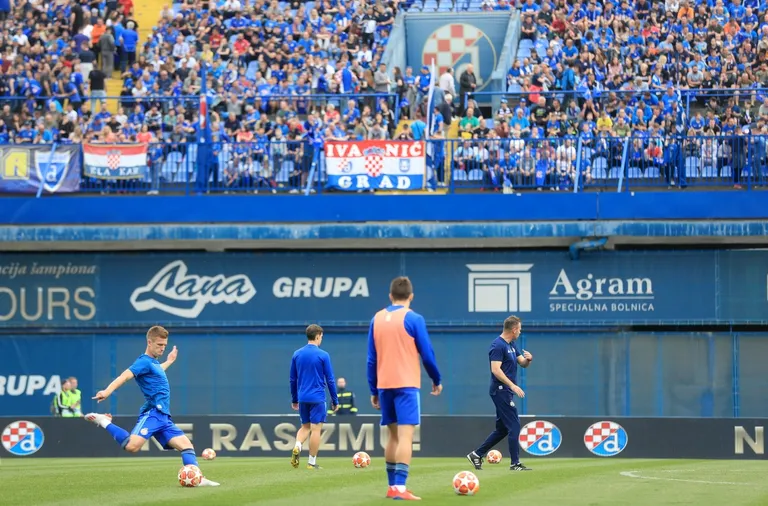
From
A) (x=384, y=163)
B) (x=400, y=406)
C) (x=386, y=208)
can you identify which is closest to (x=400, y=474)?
(x=400, y=406)

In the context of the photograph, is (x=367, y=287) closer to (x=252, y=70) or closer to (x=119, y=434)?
(x=252, y=70)

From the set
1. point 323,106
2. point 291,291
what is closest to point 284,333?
point 291,291

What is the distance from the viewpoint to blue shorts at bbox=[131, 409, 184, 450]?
42.3 feet

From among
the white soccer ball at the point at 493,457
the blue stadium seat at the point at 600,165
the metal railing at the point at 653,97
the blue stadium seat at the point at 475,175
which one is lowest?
the white soccer ball at the point at 493,457

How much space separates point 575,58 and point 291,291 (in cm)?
867

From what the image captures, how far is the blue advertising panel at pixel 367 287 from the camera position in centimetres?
2814

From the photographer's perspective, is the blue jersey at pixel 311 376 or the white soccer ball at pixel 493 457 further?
the white soccer ball at pixel 493 457

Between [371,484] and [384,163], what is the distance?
14.0m

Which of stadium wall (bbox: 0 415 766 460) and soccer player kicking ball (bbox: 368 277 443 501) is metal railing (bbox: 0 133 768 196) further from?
soccer player kicking ball (bbox: 368 277 443 501)

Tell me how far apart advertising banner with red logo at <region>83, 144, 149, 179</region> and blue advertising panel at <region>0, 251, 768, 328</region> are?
83.8 inches

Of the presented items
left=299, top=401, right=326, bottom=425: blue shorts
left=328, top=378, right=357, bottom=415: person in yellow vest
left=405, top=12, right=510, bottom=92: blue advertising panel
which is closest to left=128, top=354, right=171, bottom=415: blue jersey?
left=299, top=401, right=326, bottom=425: blue shorts

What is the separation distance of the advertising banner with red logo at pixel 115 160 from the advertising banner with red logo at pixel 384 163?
13.5 ft

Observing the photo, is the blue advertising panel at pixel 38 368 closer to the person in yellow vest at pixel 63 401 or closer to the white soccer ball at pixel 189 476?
the person in yellow vest at pixel 63 401

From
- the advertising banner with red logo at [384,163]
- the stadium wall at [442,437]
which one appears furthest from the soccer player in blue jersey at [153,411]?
the advertising banner with red logo at [384,163]
